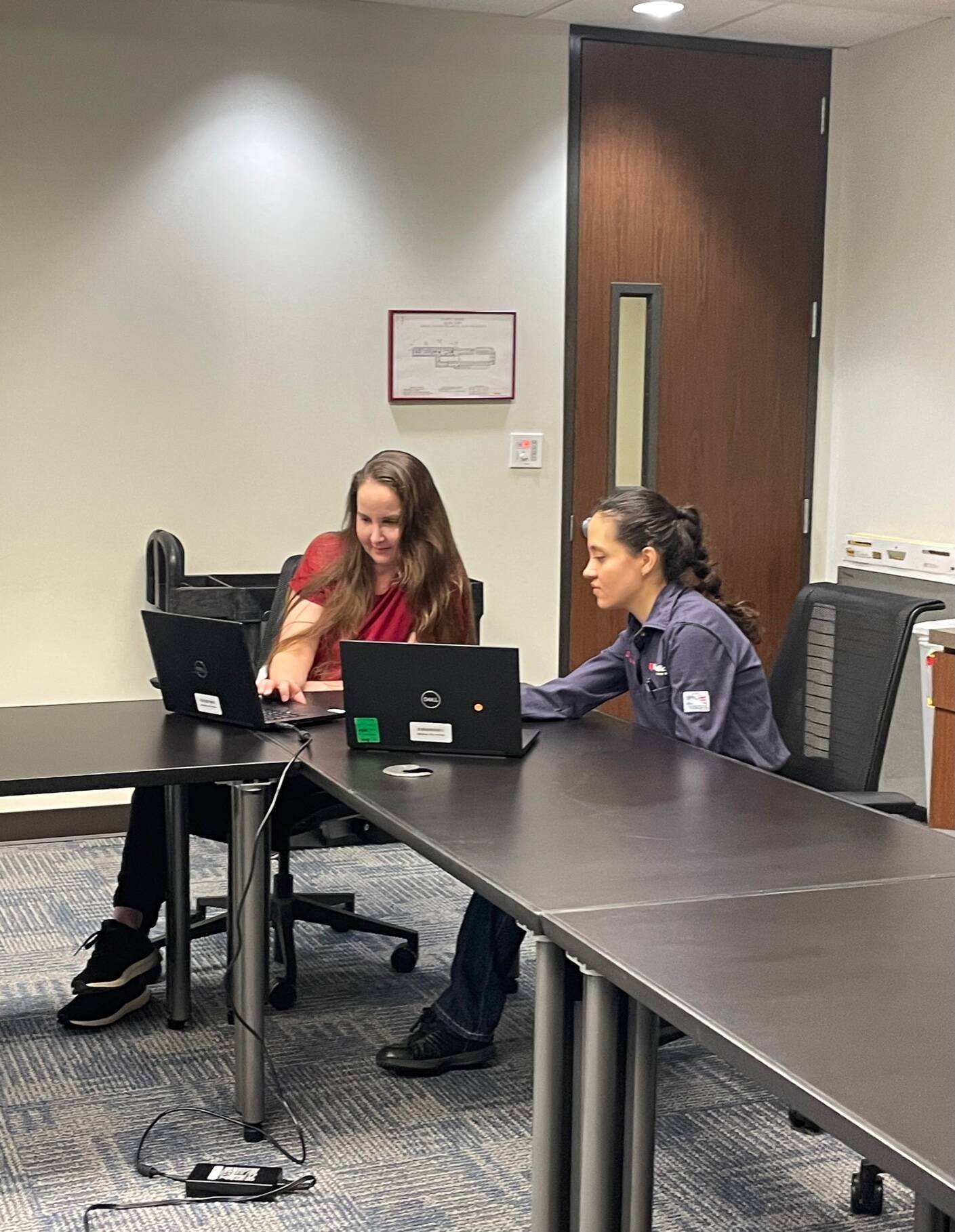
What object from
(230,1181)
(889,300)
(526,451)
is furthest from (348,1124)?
(889,300)

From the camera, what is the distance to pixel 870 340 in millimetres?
4957

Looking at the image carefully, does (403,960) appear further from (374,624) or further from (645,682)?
(645,682)

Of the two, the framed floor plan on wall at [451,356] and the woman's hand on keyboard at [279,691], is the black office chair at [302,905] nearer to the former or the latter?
the woman's hand on keyboard at [279,691]

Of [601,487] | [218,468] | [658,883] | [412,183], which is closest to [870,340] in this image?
[601,487]

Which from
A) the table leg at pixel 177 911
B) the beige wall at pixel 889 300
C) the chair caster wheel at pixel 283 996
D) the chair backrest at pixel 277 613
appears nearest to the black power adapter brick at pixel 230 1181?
the table leg at pixel 177 911

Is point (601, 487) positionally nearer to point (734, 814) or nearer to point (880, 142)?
point (880, 142)

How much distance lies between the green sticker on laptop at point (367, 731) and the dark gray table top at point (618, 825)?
23mm

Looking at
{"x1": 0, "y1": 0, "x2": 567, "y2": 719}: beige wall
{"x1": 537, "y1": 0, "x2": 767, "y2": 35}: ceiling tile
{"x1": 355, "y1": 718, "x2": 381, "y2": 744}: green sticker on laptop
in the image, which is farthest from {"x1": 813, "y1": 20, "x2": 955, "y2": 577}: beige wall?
{"x1": 355, "y1": 718, "x2": 381, "y2": 744}: green sticker on laptop

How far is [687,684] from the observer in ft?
9.10

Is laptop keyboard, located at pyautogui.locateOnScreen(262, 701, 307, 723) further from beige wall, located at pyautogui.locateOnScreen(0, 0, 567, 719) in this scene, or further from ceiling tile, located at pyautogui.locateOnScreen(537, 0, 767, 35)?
ceiling tile, located at pyautogui.locateOnScreen(537, 0, 767, 35)

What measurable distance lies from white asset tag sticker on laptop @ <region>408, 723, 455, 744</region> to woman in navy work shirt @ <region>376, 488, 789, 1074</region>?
0.33 m

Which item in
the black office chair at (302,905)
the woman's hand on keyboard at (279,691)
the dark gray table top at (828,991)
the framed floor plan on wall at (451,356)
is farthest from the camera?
the framed floor plan on wall at (451,356)

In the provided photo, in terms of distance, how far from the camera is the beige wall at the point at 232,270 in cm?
420

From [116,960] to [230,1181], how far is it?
2.61 feet
